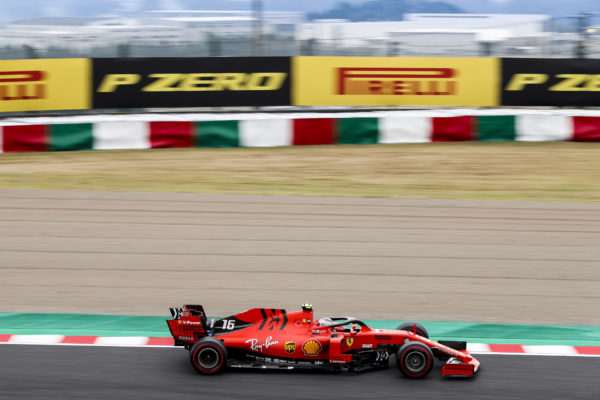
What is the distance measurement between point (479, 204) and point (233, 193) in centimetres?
283

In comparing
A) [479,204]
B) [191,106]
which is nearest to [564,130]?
[479,204]

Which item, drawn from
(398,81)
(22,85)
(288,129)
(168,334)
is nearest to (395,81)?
(398,81)

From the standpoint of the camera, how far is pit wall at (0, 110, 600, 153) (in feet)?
41.6

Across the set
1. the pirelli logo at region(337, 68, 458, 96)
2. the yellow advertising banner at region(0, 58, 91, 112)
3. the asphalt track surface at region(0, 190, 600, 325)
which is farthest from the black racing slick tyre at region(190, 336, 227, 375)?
the pirelli logo at region(337, 68, 458, 96)

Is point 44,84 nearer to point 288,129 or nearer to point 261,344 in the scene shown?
point 288,129

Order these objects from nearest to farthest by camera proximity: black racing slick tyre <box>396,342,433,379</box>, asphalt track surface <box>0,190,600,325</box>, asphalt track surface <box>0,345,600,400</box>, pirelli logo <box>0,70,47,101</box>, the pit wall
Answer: asphalt track surface <box>0,345,600,400</box>, black racing slick tyre <box>396,342,433,379</box>, asphalt track surface <box>0,190,600,325</box>, the pit wall, pirelli logo <box>0,70,47,101</box>

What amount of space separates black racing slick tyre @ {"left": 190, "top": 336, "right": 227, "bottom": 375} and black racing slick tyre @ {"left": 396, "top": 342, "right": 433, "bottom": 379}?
0.95 meters

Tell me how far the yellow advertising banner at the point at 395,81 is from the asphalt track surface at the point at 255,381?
32.0ft

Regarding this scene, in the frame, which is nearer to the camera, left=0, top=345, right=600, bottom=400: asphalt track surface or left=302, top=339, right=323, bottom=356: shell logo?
left=0, top=345, right=600, bottom=400: asphalt track surface

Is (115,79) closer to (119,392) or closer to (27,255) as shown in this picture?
(27,255)

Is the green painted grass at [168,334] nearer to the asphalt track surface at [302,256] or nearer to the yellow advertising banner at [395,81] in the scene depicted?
the asphalt track surface at [302,256]

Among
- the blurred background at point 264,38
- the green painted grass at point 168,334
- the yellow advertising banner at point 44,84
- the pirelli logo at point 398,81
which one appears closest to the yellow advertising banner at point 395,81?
the pirelli logo at point 398,81

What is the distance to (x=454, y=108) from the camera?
1461 centimetres

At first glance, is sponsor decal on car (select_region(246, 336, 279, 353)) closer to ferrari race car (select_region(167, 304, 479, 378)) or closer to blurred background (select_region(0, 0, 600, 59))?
ferrari race car (select_region(167, 304, 479, 378))
